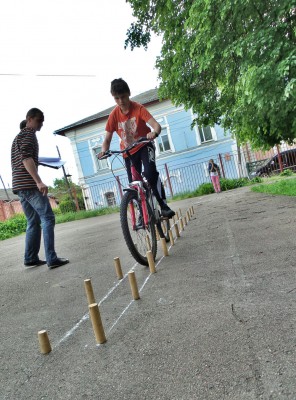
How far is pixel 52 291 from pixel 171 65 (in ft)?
27.0

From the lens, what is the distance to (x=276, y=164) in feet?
64.0

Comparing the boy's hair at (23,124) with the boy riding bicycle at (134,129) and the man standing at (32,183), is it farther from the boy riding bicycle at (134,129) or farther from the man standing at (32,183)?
the boy riding bicycle at (134,129)

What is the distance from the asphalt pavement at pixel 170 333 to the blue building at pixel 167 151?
19.6 m

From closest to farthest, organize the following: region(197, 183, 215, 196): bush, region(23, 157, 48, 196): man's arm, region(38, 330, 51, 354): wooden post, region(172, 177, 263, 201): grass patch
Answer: region(38, 330, 51, 354): wooden post, region(23, 157, 48, 196): man's arm, region(172, 177, 263, 201): grass patch, region(197, 183, 215, 196): bush

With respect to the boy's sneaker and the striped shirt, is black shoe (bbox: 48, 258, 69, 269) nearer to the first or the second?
the striped shirt

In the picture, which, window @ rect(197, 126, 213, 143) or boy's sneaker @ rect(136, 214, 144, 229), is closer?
boy's sneaker @ rect(136, 214, 144, 229)

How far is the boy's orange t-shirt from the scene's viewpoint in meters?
4.13

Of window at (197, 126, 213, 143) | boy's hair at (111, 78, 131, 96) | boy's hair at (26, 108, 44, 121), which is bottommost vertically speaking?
boy's hair at (111, 78, 131, 96)

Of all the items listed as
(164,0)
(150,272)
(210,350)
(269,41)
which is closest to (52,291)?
(150,272)

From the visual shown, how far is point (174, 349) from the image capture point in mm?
1627

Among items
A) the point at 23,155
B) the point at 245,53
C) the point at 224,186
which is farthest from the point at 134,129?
the point at 224,186

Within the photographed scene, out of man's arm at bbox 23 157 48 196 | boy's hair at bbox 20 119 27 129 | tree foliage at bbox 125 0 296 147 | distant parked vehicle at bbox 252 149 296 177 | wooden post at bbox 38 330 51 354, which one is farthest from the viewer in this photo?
distant parked vehicle at bbox 252 149 296 177

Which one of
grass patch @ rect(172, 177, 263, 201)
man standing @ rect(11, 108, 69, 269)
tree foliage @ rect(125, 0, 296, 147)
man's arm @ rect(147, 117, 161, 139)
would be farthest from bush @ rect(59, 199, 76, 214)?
man's arm @ rect(147, 117, 161, 139)

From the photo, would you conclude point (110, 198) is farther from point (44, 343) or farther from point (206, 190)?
point (44, 343)
